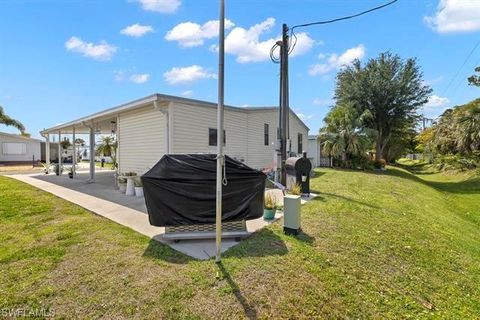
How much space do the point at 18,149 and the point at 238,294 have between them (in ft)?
110

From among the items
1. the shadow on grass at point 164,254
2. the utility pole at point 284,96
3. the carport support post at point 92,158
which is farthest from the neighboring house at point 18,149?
the shadow on grass at point 164,254

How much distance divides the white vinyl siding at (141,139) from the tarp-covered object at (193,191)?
15.5ft

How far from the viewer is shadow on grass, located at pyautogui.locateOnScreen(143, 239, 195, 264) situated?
3.88 meters

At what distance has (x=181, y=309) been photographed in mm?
2750

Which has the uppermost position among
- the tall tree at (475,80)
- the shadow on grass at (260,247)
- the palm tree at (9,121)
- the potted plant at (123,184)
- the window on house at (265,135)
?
the tall tree at (475,80)

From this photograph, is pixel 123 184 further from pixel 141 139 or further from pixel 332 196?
pixel 332 196

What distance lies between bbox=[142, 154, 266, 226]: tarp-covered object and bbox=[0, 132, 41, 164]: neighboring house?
29.8m

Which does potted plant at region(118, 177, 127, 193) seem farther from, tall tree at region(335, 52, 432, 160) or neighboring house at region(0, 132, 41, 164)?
neighboring house at region(0, 132, 41, 164)

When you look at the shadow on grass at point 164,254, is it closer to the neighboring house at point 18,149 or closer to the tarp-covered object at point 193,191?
the tarp-covered object at point 193,191

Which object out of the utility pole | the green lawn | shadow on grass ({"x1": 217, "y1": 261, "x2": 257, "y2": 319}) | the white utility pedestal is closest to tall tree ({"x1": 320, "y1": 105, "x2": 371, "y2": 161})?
the utility pole

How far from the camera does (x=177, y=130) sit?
8875 millimetres

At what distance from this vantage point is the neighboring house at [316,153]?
21.8 m

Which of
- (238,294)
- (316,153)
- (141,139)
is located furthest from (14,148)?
(238,294)

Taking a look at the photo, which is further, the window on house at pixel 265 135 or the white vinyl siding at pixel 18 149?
the white vinyl siding at pixel 18 149
